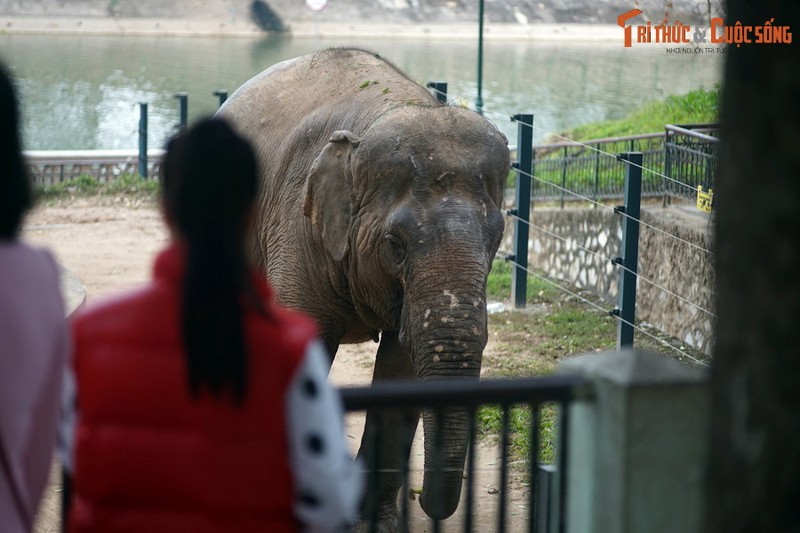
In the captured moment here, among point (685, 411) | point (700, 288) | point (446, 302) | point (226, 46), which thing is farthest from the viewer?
point (226, 46)

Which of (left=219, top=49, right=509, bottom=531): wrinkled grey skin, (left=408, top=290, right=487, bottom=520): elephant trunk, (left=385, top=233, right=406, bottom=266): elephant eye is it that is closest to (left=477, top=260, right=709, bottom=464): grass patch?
(left=219, top=49, right=509, bottom=531): wrinkled grey skin

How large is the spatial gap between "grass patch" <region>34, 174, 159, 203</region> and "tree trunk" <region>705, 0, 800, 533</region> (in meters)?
14.2

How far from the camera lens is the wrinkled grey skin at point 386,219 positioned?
582 centimetres

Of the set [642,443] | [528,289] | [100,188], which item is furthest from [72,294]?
[642,443]

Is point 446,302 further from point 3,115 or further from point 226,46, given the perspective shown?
point 226,46

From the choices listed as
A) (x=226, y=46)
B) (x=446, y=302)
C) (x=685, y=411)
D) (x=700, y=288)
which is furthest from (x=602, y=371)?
(x=226, y=46)

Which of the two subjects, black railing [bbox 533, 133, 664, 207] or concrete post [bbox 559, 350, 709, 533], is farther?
black railing [bbox 533, 133, 664, 207]

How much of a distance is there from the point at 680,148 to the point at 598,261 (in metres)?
1.27

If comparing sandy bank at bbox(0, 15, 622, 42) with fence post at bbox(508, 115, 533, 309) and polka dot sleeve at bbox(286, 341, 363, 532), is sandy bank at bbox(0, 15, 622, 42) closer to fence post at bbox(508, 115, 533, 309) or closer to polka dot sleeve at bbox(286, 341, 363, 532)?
fence post at bbox(508, 115, 533, 309)

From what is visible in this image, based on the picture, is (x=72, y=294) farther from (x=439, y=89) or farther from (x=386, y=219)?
(x=386, y=219)

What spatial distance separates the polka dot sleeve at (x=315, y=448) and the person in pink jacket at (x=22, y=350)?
50 centimetres

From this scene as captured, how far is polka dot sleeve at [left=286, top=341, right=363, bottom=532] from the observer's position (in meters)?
2.43

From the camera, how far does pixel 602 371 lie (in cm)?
321

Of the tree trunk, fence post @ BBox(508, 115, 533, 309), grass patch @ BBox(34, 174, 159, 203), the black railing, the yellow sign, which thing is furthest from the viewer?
grass patch @ BBox(34, 174, 159, 203)
